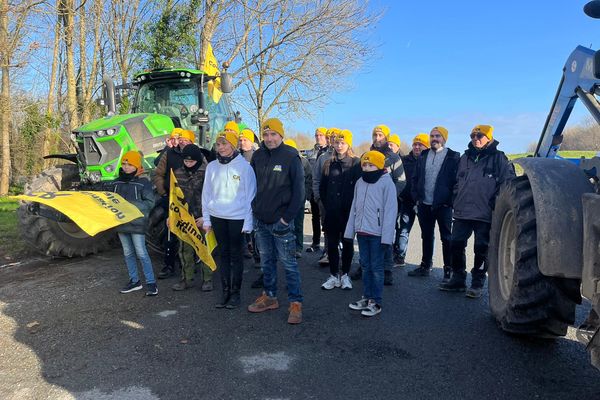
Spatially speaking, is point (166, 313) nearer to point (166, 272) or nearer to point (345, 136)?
point (166, 272)

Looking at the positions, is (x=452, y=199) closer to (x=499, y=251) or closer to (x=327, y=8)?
(x=499, y=251)

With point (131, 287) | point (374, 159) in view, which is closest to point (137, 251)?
point (131, 287)

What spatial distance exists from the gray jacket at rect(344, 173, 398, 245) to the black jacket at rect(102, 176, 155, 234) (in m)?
2.46

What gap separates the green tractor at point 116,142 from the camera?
20.6ft

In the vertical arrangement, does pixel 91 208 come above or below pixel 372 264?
above

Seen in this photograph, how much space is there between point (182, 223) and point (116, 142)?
1886mm

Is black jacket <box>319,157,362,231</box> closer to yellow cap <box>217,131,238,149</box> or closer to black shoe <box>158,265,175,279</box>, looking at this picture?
yellow cap <box>217,131,238,149</box>

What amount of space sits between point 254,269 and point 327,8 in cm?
1616

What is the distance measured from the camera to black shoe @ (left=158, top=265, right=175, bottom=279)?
5898 mm

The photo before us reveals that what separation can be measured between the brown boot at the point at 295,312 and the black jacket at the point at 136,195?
1989 millimetres

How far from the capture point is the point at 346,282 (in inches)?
218

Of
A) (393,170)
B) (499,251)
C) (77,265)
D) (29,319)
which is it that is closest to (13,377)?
(29,319)

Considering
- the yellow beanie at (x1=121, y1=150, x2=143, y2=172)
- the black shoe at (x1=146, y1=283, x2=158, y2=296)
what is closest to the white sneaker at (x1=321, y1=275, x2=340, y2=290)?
the black shoe at (x1=146, y1=283, x2=158, y2=296)

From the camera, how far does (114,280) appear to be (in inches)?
224
